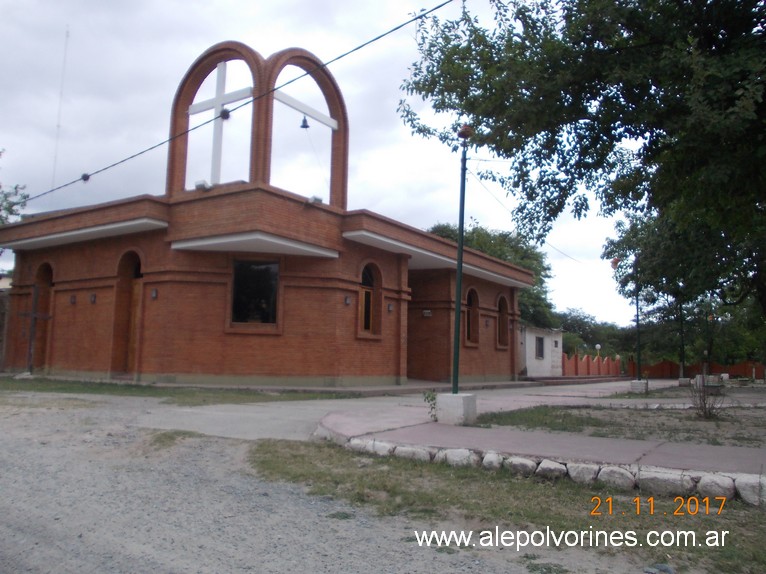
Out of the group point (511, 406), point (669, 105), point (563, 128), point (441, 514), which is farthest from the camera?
point (511, 406)

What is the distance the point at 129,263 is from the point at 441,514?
54.3 ft

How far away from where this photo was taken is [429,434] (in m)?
8.30

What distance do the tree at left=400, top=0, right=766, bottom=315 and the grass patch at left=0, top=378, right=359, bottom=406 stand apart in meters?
8.08

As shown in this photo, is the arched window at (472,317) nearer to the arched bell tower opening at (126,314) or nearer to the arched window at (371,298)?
the arched window at (371,298)

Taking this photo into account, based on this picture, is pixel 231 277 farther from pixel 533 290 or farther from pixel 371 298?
pixel 533 290

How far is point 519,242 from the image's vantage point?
9984mm

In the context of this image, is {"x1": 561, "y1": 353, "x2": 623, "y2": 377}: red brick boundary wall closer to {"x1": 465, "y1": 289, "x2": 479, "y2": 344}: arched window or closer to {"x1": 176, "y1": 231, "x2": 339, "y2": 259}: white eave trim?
{"x1": 465, "y1": 289, "x2": 479, "y2": 344}: arched window

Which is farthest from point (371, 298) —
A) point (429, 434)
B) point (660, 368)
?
point (660, 368)

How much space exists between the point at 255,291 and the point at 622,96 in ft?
38.9

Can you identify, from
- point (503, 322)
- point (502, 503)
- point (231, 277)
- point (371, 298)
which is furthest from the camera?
point (503, 322)

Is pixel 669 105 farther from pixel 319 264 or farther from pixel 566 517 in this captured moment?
pixel 319 264

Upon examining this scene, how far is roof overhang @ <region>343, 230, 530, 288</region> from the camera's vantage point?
18453mm

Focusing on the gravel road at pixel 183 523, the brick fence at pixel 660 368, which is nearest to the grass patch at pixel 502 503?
the gravel road at pixel 183 523

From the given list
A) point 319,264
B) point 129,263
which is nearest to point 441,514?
point 319,264
